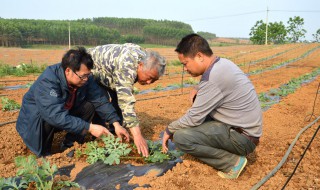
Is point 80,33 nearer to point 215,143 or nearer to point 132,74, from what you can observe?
point 132,74

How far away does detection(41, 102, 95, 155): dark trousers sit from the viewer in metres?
3.28

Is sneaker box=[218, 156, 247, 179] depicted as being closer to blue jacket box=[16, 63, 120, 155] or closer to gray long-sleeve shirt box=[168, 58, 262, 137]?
gray long-sleeve shirt box=[168, 58, 262, 137]

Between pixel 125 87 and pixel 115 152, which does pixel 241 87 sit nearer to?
pixel 125 87

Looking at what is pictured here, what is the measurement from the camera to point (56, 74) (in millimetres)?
3035

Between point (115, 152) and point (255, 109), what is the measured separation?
143 centimetres

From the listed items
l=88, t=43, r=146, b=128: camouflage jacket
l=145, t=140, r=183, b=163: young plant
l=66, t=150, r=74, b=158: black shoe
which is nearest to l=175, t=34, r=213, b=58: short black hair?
l=88, t=43, r=146, b=128: camouflage jacket

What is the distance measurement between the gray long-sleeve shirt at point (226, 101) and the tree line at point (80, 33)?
23.5 m

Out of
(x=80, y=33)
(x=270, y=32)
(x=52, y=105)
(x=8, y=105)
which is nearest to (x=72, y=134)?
(x=52, y=105)

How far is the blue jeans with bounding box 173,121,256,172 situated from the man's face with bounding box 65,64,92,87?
111 cm

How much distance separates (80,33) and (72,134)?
42833 millimetres

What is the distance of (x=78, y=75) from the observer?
2971 millimetres

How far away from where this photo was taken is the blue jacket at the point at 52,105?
2939 millimetres

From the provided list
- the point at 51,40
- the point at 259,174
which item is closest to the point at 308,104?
the point at 259,174

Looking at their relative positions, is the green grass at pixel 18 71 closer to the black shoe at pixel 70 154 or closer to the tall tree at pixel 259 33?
the black shoe at pixel 70 154
